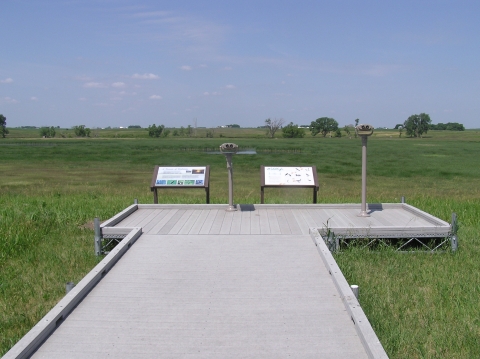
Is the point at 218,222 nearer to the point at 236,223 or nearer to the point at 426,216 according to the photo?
A: the point at 236,223

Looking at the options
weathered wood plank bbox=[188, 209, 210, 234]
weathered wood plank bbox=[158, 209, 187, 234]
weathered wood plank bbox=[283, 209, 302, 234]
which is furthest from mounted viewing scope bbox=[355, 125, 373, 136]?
weathered wood plank bbox=[158, 209, 187, 234]

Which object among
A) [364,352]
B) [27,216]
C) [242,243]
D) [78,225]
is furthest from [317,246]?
[27,216]

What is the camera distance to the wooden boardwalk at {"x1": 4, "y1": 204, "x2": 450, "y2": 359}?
427 cm

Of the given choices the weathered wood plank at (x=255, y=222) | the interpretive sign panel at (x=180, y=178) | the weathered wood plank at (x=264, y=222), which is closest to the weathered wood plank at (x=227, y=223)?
the weathered wood plank at (x=255, y=222)

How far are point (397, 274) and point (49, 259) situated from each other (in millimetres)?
5401

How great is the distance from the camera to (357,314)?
4719 millimetres

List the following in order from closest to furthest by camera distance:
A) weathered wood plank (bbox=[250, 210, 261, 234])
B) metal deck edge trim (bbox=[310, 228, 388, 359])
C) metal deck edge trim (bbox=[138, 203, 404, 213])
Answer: metal deck edge trim (bbox=[310, 228, 388, 359]) → weathered wood plank (bbox=[250, 210, 261, 234]) → metal deck edge trim (bbox=[138, 203, 404, 213])

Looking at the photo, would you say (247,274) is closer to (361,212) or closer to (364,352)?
(364,352)

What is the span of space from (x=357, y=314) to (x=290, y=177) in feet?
21.4

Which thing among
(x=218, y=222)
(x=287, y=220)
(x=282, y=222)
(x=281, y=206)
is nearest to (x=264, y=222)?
(x=282, y=222)

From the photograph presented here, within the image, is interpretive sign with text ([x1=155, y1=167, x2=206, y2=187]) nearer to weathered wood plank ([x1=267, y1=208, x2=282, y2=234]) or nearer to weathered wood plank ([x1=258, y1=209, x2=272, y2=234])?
weathered wood plank ([x1=258, y1=209, x2=272, y2=234])

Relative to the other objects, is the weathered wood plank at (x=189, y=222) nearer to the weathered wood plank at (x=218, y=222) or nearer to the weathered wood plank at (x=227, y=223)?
the weathered wood plank at (x=218, y=222)

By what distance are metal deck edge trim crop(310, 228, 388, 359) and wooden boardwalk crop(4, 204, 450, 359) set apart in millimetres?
12

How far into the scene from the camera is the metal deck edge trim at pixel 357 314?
4.08m
